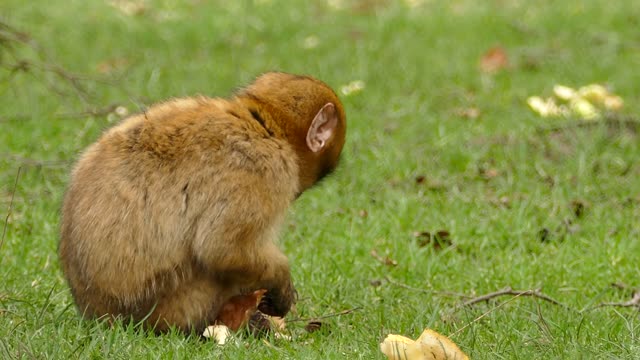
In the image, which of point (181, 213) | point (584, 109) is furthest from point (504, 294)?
point (584, 109)

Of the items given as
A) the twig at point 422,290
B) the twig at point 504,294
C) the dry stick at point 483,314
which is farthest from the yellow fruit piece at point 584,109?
the dry stick at point 483,314

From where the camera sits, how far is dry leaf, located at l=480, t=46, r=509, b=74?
9.78 m

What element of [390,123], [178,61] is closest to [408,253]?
[390,123]

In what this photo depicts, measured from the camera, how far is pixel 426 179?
746 cm

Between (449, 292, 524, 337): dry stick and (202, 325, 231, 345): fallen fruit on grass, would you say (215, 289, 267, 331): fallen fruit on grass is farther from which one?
(449, 292, 524, 337): dry stick

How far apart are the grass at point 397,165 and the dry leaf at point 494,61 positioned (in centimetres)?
8

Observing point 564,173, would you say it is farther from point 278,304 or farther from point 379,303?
point 278,304

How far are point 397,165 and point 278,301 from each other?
3024 mm

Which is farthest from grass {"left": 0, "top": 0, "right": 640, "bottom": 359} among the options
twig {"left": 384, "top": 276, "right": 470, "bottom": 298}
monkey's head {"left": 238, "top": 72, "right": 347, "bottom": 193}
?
monkey's head {"left": 238, "top": 72, "right": 347, "bottom": 193}

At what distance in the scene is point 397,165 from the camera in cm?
764

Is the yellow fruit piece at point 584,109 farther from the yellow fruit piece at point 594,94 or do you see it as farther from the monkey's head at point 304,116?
the monkey's head at point 304,116

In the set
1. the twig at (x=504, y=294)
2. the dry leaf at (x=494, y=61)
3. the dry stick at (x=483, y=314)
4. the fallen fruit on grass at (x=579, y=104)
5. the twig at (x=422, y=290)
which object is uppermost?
the dry stick at (x=483, y=314)

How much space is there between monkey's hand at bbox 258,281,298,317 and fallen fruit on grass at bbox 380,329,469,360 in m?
0.57

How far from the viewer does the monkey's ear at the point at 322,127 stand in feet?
15.8
